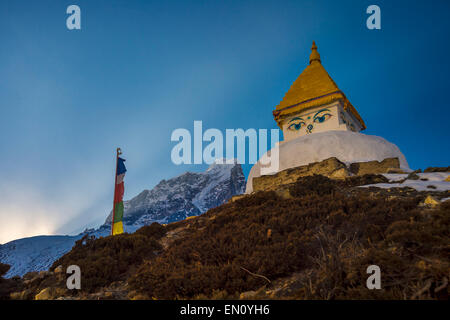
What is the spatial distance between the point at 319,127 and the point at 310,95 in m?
2.30

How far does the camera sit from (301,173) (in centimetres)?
1288

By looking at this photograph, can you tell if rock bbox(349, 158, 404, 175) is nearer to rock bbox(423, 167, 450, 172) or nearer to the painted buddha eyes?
rock bbox(423, 167, 450, 172)

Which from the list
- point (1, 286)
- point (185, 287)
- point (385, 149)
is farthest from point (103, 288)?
point (385, 149)

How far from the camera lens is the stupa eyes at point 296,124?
17.8m

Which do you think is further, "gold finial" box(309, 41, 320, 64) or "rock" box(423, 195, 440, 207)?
"gold finial" box(309, 41, 320, 64)

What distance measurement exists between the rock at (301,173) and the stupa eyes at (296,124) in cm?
537

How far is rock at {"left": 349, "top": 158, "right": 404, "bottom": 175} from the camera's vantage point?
39.5ft

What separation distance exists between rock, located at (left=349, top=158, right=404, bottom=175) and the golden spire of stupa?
580 centimetres

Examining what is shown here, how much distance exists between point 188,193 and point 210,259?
470 ft

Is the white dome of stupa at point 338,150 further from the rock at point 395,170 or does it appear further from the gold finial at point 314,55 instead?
the gold finial at point 314,55

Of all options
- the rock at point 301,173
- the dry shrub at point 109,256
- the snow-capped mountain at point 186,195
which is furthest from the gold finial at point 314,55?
the snow-capped mountain at point 186,195

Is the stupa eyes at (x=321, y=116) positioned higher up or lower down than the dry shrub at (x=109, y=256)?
higher up

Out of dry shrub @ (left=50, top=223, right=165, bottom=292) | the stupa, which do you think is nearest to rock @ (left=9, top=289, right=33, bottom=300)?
dry shrub @ (left=50, top=223, right=165, bottom=292)

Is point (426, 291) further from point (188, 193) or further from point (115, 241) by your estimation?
point (188, 193)
